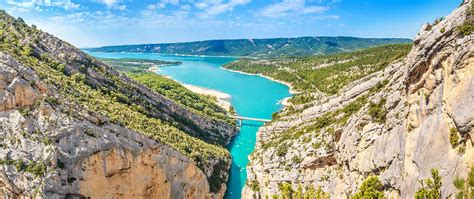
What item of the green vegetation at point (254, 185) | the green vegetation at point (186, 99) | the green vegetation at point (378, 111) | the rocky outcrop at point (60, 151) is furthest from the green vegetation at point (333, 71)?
the rocky outcrop at point (60, 151)

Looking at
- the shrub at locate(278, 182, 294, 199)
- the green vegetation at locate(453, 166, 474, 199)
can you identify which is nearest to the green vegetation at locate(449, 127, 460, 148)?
the green vegetation at locate(453, 166, 474, 199)

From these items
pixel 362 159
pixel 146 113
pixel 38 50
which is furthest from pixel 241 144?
pixel 362 159

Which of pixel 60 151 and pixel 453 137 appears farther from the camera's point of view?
pixel 60 151

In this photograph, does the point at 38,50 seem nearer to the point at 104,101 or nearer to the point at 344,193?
the point at 104,101

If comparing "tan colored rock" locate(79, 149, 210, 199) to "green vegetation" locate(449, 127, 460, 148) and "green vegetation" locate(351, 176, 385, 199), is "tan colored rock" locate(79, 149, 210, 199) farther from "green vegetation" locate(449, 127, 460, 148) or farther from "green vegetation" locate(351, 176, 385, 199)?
"green vegetation" locate(449, 127, 460, 148)

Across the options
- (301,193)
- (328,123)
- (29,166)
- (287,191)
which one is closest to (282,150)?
(328,123)

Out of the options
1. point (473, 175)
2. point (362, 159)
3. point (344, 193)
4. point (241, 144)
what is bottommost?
point (241, 144)

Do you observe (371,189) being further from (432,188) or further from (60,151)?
(60,151)
